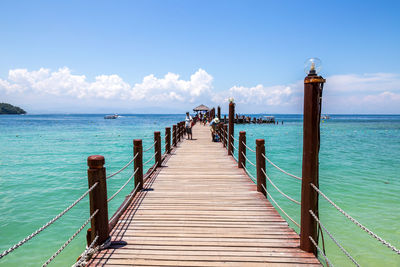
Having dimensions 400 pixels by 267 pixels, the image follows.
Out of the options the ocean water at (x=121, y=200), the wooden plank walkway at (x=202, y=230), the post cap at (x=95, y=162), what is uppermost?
the post cap at (x=95, y=162)

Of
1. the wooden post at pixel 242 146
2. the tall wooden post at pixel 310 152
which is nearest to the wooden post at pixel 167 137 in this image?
the wooden post at pixel 242 146

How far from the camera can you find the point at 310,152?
3453mm

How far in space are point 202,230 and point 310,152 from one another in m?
2.15

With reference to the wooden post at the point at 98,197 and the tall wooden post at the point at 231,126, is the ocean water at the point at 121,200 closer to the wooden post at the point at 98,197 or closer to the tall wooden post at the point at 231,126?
the tall wooden post at the point at 231,126

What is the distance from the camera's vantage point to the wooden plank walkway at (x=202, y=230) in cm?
346

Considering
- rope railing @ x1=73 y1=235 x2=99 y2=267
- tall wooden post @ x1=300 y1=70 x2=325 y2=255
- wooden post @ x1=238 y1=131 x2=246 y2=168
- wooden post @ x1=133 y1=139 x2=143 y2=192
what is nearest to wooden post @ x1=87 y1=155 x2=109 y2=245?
rope railing @ x1=73 y1=235 x2=99 y2=267

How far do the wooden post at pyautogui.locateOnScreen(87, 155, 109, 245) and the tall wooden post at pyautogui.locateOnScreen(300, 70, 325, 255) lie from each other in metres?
2.86

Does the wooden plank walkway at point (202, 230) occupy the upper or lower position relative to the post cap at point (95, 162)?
lower

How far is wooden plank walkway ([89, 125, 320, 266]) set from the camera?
3465mm

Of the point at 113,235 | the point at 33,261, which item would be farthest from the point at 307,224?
the point at 33,261

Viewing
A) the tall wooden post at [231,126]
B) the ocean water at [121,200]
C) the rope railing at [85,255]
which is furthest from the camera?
the tall wooden post at [231,126]

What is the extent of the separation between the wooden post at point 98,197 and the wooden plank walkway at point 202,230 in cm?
28

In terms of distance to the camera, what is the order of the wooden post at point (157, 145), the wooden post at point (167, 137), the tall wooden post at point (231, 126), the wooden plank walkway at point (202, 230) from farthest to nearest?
1. the wooden post at point (167, 137)
2. the tall wooden post at point (231, 126)
3. the wooden post at point (157, 145)
4. the wooden plank walkway at point (202, 230)

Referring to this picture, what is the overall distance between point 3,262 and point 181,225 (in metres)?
5.05
